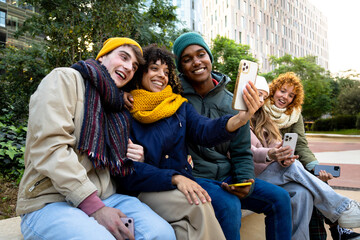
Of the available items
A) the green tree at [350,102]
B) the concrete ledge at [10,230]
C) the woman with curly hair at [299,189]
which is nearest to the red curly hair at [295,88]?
the woman with curly hair at [299,189]

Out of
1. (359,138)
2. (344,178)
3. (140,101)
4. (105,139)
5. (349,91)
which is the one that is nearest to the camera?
(105,139)

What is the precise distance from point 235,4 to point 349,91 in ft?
85.3

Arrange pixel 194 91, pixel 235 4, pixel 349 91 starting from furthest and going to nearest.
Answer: pixel 235 4, pixel 349 91, pixel 194 91

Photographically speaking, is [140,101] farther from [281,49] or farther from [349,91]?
[281,49]

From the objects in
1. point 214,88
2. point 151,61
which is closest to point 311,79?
point 214,88

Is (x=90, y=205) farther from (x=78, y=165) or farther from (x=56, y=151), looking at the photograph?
(x=56, y=151)

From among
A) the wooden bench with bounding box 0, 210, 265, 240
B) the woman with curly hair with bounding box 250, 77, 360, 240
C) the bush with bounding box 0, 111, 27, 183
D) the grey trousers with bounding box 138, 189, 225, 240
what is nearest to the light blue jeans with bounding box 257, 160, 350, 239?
the woman with curly hair with bounding box 250, 77, 360, 240

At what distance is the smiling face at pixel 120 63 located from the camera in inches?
82.7

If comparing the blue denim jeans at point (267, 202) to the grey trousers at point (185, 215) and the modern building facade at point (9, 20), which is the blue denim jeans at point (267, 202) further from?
the modern building facade at point (9, 20)

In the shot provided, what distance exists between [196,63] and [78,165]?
1.47 meters

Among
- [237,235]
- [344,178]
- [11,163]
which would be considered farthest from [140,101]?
[344,178]

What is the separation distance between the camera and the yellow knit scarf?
6.77 feet

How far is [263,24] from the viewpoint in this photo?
5447 cm

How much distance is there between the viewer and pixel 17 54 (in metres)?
7.86
